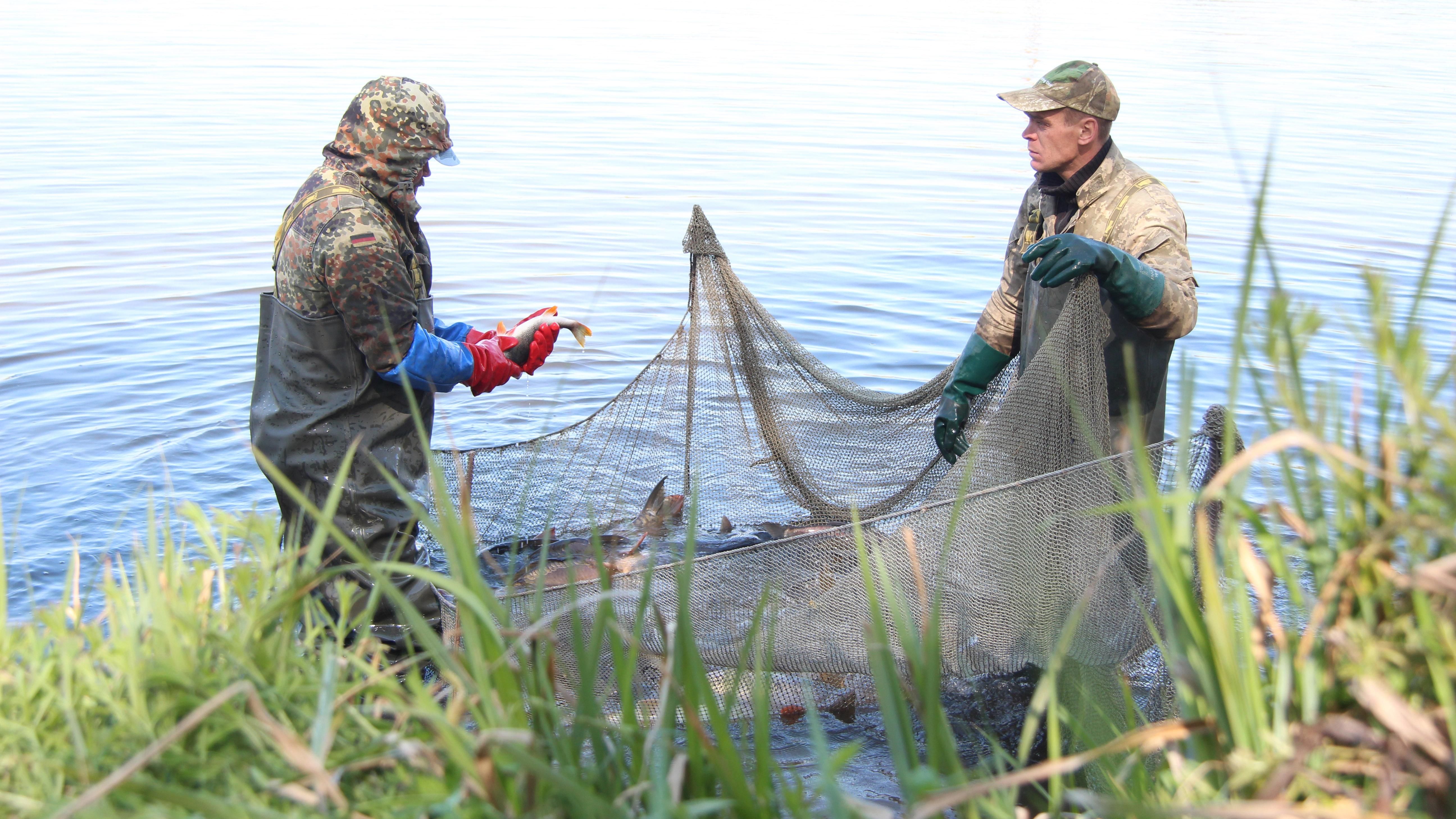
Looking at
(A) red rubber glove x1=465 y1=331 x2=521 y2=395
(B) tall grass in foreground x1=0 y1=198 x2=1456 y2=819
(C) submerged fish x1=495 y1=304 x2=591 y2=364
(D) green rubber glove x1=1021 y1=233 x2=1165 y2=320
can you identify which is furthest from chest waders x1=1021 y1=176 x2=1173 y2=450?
(B) tall grass in foreground x1=0 y1=198 x2=1456 y2=819

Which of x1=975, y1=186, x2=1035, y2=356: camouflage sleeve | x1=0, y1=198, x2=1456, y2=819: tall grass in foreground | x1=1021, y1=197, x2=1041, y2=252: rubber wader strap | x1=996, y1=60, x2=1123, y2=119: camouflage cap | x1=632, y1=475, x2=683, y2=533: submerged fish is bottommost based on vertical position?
x1=632, y1=475, x2=683, y2=533: submerged fish

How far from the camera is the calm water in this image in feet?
24.3

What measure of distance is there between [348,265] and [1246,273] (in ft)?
10.3

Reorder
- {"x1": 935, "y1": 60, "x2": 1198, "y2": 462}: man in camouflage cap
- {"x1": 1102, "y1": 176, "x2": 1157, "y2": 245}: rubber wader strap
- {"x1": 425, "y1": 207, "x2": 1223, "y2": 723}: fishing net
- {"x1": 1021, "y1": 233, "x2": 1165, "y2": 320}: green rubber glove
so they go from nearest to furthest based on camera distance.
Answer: {"x1": 425, "y1": 207, "x2": 1223, "y2": 723}: fishing net → {"x1": 1021, "y1": 233, "x2": 1165, "y2": 320}: green rubber glove → {"x1": 935, "y1": 60, "x2": 1198, "y2": 462}: man in camouflage cap → {"x1": 1102, "y1": 176, "x2": 1157, "y2": 245}: rubber wader strap

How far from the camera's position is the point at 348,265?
13.2 ft

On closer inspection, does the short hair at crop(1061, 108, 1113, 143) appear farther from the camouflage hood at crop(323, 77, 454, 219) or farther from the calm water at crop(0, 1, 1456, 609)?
the camouflage hood at crop(323, 77, 454, 219)

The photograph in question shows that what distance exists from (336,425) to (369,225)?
2.50ft

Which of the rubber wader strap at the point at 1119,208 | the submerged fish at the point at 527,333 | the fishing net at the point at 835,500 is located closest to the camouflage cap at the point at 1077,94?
the rubber wader strap at the point at 1119,208

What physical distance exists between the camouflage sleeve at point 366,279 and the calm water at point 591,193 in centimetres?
74

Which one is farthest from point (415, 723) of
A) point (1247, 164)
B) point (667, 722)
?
point (1247, 164)

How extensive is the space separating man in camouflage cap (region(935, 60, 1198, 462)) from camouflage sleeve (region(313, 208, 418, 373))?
7.20 ft

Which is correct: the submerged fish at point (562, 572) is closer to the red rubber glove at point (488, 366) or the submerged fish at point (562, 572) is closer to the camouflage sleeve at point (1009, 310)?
the red rubber glove at point (488, 366)

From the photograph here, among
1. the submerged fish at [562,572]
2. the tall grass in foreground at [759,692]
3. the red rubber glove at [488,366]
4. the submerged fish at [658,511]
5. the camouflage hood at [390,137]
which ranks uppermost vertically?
the camouflage hood at [390,137]

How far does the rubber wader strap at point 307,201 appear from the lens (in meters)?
4.15
